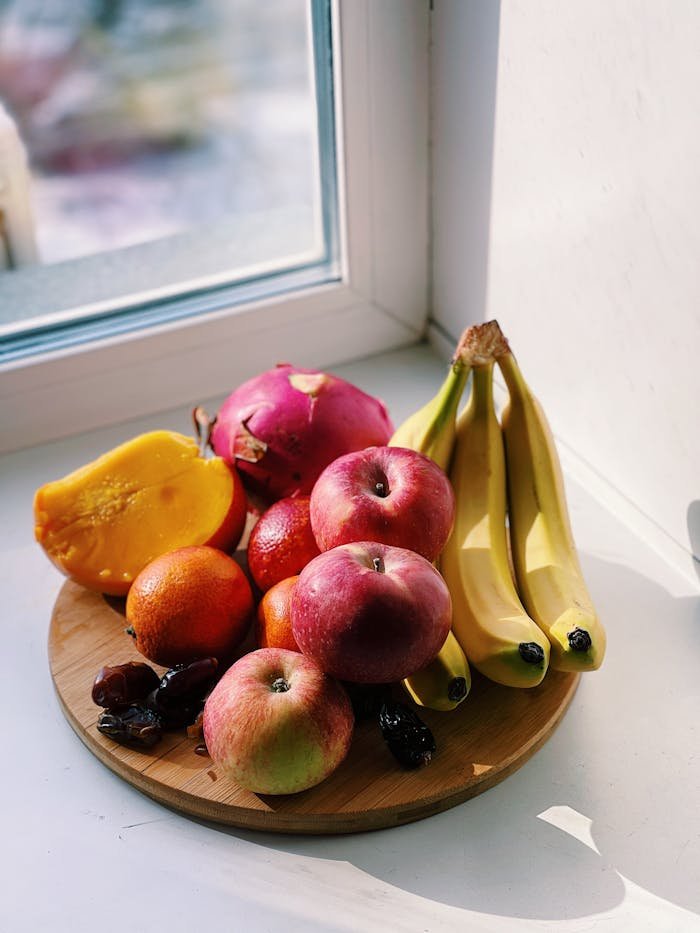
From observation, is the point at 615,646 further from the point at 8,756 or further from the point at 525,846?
the point at 8,756

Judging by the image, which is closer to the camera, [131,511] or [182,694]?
[182,694]

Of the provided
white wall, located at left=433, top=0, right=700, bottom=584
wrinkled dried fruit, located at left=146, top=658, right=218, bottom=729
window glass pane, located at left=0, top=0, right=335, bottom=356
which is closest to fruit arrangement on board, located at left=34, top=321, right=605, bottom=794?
wrinkled dried fruit, located at left=146, top=658, right=218, bottom=729

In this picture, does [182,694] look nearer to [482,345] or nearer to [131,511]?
[131,511]

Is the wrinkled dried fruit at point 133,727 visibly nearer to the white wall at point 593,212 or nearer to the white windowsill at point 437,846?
the white windowsill at point 437,846

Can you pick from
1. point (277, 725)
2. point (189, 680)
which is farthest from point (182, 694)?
point (277, 725)

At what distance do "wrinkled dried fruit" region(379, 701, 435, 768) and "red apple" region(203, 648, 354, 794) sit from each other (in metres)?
0.04

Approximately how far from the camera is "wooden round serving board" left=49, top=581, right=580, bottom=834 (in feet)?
2.33

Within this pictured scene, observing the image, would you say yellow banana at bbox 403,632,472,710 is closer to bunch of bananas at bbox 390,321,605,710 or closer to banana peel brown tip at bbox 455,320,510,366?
bunch of bananas at bbox 390,321,605,710

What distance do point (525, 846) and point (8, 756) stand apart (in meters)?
0.40

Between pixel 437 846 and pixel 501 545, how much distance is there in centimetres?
25

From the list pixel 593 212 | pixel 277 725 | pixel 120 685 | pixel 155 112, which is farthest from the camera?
pixel 155 112

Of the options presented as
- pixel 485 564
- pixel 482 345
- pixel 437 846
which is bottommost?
pixel 437 846

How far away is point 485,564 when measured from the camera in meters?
0.81

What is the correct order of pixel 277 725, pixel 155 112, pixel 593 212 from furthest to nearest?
pixel 155 112, pixel 593 212, pixel 277 725
